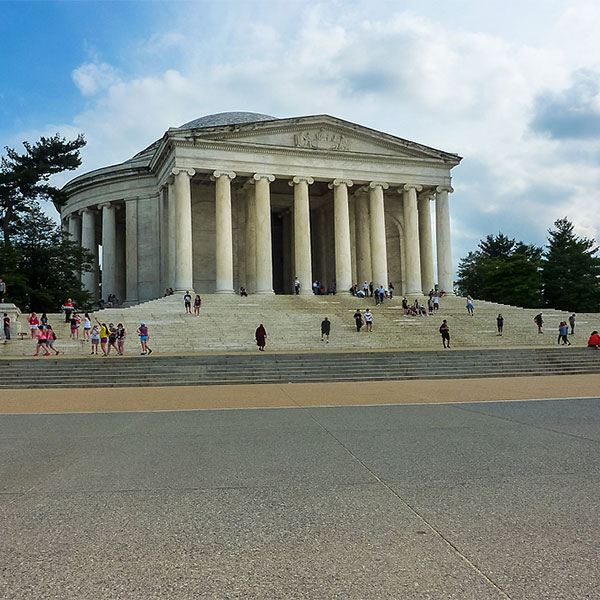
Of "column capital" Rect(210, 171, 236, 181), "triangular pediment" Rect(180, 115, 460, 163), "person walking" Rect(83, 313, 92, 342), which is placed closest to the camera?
"person walking" Rect(83, 313, 92, 342)

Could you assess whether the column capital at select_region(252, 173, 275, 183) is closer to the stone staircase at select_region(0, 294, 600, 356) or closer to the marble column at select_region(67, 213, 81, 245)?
the stone staircase at select_region(0, 294, 600, 356)

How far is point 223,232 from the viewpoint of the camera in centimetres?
5091

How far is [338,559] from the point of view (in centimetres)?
447

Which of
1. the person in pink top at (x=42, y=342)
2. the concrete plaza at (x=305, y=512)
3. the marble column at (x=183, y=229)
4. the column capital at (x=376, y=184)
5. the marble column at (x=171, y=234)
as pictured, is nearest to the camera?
the concrete plaza at (x=305, y=512)

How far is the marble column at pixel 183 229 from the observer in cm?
4981

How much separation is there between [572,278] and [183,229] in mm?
55193

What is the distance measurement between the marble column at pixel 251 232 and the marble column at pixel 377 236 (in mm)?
11879

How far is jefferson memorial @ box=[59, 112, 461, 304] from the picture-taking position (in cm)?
5106

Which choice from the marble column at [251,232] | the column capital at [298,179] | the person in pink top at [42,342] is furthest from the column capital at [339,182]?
the person in pink top at [42,342]

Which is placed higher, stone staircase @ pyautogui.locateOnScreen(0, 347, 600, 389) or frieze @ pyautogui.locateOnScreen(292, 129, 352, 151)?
frieze @ pyautogui.locateOnScreen(292, 129, 352, 151)

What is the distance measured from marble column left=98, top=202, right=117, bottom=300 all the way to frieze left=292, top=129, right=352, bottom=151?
2280 cm

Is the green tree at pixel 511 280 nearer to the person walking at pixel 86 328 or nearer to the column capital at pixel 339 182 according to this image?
the column capital at pixel 339 182

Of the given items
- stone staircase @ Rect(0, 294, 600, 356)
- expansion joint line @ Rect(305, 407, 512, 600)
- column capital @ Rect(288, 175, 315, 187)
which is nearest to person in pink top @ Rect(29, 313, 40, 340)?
stone staircase @ Rect(0, 294, 600, 356)

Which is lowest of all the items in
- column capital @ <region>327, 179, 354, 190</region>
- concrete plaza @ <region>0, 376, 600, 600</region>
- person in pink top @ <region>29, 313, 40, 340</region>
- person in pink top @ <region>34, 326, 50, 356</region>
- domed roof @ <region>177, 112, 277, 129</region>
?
concrete plaza @ <region>0, 376, 600, 600</region>
